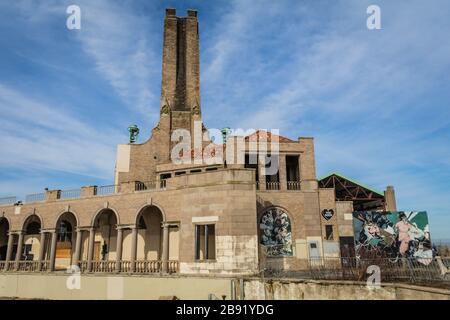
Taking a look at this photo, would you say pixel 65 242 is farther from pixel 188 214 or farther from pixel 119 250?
pixel 188 214

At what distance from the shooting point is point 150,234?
2945 centimetres

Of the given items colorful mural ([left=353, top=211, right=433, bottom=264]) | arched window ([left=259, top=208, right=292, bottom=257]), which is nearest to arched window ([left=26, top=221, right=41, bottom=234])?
arched window ([left=259, top=208, right=292, bottom=257])

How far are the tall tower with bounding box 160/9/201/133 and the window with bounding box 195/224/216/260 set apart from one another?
17980 millimetres

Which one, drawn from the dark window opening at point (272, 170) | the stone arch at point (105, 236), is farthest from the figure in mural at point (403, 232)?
the stone arch at point (105, 236)

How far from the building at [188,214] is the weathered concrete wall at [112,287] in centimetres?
90

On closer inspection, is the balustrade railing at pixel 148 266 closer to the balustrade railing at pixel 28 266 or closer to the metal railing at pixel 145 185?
the metal railing at pixel 145 185

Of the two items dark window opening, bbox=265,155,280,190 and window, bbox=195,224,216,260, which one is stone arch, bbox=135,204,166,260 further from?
dark window opening, bbox=265,155,280,190

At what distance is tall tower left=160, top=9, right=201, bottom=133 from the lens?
127ft

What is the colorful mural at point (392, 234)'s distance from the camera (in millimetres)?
29672

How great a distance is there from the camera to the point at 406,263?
17656 mm

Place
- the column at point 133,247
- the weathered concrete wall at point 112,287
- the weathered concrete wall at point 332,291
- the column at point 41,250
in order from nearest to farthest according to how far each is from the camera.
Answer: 1. the weathered concrete wall at point 332,291
2. the weathered concrete wall at point 112,287
3. the column at point 133,247
4. the column at point 41,250

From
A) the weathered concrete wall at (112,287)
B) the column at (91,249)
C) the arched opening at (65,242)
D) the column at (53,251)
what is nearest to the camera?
the weathered concrete wall at (112,287)
